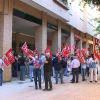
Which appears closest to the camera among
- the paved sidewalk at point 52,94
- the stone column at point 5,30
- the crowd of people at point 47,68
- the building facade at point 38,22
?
the paved sidewalk at point 52,94

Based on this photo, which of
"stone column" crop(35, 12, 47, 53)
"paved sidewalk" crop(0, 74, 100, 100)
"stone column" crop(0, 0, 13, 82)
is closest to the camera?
"paved sidewalk" crop(0, 74, 100, 100)

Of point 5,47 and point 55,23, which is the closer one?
point 5,47

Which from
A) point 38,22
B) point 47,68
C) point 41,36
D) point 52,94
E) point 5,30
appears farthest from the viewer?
point 41,36

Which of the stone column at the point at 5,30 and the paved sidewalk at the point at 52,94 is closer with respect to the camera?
the paved sidewalk at the point at 52,94

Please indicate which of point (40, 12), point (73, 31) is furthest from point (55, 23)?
point (73, 31)

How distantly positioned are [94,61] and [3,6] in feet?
23.2

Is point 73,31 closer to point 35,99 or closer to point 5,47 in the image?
point 5,47

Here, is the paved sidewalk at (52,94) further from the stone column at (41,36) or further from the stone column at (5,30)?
the stone column at (41,36)

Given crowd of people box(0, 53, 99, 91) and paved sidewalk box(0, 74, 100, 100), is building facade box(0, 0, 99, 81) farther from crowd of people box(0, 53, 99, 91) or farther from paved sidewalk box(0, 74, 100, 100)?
paved sidewalk box(0, 74, 100, 100)

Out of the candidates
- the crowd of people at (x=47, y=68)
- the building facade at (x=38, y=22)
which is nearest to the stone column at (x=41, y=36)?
the building facade at (x=38, y=22)

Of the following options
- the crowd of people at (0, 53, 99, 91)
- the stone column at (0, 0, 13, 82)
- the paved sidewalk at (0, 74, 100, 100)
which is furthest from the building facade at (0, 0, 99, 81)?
the paved sidewalk at (0, 74, 100, 100)

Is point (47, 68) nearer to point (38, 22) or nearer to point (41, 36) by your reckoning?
point (41, 36)

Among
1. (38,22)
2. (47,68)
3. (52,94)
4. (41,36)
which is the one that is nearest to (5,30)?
(47,68)

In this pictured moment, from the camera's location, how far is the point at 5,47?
11.0 metres
